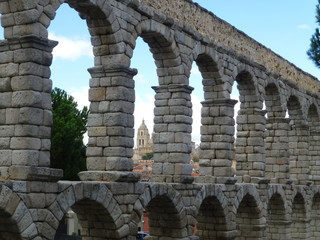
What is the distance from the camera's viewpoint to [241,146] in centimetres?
→ 2412

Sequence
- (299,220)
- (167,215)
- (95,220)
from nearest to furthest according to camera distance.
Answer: (95,220), (167,215), (299,220)

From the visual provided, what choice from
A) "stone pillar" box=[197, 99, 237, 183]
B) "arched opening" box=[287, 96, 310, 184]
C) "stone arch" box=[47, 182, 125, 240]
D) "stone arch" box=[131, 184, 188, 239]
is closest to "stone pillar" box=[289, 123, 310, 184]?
"arched opening" box=[287, 96, 310, 184]

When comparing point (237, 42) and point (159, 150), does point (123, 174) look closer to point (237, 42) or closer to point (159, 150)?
point (159, 150)

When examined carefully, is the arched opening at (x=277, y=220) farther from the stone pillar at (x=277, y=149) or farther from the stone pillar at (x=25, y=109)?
the stone pillar at (x=25, y=109)

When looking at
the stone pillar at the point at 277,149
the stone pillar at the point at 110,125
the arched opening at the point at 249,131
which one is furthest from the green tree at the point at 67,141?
the stone pillar at the point at 110,125

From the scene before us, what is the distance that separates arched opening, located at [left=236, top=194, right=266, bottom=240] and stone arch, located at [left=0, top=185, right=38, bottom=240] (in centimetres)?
1192

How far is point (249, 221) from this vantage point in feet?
77.3

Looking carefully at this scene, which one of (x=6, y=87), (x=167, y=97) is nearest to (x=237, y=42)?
(x=167, y=97)

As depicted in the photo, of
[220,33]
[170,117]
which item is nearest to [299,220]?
[220,33]

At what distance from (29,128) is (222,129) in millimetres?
9544

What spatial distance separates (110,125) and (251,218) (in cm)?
970

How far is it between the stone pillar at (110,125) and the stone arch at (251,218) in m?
8.48

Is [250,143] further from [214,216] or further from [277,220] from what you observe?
[277,220]

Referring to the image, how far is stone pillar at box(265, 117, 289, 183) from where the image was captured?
1046 inches
